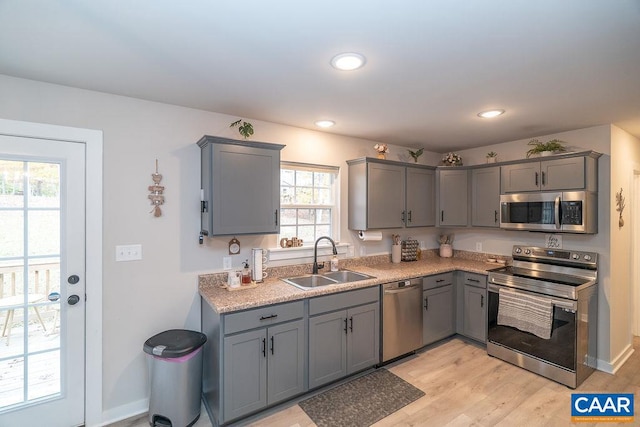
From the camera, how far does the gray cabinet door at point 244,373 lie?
2.12 meters

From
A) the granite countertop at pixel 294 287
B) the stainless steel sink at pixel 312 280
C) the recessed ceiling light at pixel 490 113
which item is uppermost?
the recessed ceiling light at pixel 490 113

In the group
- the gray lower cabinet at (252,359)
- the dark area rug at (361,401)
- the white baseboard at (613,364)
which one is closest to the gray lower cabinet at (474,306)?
the white baseboard at (613,364)

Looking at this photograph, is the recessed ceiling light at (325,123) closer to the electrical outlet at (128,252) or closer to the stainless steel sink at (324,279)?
the stainless steel sink at (324,279)

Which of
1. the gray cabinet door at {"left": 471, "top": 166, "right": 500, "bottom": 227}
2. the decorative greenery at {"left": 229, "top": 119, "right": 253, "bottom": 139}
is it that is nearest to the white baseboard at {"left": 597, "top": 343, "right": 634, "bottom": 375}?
the gray cabinet door at {"left": 471, "top": 166, "right": 500, "bottom": 227}

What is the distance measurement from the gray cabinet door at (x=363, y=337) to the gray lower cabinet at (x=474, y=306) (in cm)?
133

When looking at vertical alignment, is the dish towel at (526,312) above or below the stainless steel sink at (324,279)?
below

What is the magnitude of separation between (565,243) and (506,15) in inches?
117

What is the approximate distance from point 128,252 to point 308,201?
178 centimetres

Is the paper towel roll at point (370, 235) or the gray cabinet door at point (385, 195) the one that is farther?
the paper towel roll at point (370, 235)

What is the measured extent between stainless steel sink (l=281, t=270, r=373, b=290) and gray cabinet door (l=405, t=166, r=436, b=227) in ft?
3.56

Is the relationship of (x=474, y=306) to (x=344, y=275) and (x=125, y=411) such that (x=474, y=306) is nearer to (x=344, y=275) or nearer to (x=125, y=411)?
(x=344, y=275)

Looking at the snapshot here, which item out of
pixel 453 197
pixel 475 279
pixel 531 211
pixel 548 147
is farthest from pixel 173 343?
pixel 548 147

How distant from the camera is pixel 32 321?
6.79 ft

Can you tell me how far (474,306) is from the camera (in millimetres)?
3488
